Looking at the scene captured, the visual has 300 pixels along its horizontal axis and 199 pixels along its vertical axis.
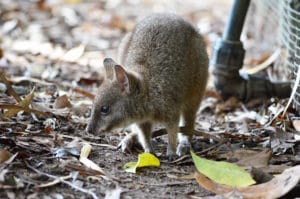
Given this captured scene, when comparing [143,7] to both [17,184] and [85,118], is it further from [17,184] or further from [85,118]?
[17,184]

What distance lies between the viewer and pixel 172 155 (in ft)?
16.1

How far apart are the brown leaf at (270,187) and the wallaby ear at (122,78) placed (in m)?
1.32

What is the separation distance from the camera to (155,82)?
5109 millimetres

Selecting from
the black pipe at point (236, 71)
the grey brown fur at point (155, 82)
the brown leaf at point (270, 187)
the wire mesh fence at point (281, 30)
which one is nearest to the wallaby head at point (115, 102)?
the grey brown fur at point (155, 82)

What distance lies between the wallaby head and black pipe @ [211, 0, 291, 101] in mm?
1888

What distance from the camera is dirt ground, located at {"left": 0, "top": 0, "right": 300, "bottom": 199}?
3848 millimetres

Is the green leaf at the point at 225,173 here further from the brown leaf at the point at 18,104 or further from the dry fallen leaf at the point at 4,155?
the brown leaf at the point at 18,104

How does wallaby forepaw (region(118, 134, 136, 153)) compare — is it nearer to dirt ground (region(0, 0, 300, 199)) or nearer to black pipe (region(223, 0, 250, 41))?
dirt ground (region(0, 0, 300, 199))

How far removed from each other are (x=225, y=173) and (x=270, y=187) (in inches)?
14.9

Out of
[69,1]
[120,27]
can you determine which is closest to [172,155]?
[120,27]

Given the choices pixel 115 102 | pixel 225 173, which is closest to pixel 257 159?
pixel 225 173

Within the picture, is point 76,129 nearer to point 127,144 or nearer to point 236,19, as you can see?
point 127,144

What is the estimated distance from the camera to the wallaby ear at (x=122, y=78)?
193 inches

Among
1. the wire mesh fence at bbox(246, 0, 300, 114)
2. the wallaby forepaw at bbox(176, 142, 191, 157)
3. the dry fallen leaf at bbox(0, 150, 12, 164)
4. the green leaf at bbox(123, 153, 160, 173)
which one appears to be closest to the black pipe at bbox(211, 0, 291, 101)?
the wire mesh fence at bbox(246, 0, 300, 114)
